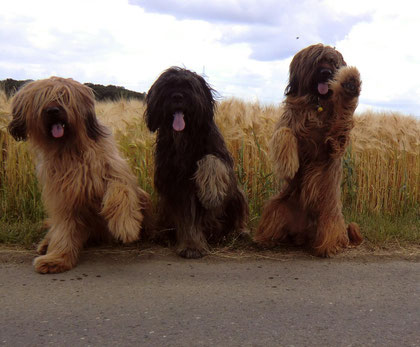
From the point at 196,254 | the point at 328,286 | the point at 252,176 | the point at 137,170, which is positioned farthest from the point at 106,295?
the point at 252,176

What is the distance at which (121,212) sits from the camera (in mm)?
3791

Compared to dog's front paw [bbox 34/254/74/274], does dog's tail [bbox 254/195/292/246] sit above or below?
above

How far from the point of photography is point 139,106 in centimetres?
707

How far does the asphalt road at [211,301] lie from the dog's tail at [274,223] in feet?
1.03

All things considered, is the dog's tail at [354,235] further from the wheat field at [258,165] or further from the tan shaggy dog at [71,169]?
the tan shaggy dog at [71,169]

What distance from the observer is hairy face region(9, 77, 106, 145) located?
148 inches

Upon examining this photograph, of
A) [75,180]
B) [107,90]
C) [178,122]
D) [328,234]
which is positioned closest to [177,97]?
[178,122]

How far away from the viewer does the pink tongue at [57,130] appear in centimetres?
379

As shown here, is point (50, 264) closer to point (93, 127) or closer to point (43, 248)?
point (43, 248)

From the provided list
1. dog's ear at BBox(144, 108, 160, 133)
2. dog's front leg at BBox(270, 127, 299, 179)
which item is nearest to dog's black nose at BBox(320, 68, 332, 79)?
dog's front leg at BBox(270, 127, 299, 179)

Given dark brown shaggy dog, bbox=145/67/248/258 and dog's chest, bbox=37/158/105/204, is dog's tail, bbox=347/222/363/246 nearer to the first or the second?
dark brown shaggy dog, bbox=145/67/248/258

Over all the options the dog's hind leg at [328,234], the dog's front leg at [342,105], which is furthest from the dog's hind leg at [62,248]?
the dog's front leg at [342,105]

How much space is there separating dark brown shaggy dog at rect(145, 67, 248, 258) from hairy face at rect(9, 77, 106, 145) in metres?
0.61

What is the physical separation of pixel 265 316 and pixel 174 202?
1.66 meters
